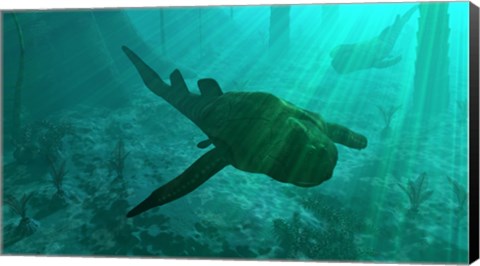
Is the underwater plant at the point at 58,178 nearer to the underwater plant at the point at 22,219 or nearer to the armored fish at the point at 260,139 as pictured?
the underwater plant at the point at 22,219

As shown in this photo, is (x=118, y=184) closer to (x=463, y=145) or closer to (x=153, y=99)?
(x=153, y=99)

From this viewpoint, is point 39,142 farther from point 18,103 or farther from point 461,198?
point 461,198

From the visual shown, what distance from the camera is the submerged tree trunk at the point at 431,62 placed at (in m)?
12.6

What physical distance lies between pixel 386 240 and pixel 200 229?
319 centimetres

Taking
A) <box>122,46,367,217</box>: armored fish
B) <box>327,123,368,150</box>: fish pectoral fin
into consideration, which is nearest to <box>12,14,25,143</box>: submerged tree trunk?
<box>122,46,367,217</box>: armored fish

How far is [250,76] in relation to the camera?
16.1 meters

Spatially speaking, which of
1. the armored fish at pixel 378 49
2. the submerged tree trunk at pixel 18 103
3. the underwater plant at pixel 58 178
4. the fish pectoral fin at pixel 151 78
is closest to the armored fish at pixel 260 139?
the fish pectoral fin at pixel 151 78

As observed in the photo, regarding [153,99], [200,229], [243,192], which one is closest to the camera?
[200,229]

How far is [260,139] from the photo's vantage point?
5.22 m

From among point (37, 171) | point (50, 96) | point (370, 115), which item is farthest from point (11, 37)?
point (370, 115)

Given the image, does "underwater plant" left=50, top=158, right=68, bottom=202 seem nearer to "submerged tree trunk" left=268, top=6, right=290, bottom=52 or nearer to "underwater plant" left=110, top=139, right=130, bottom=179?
"underwater plant" left=110, top=139, right=130, bottom=179

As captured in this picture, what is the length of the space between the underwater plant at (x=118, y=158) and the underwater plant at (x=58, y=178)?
1001 mm

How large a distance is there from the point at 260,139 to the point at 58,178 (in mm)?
4784

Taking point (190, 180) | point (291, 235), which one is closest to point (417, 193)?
point (291, 235)
